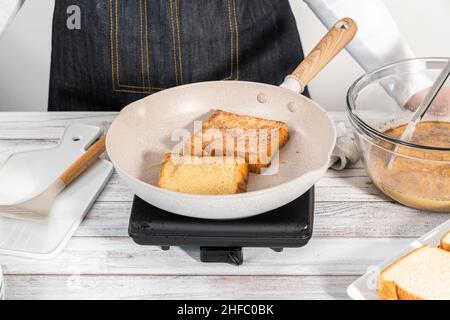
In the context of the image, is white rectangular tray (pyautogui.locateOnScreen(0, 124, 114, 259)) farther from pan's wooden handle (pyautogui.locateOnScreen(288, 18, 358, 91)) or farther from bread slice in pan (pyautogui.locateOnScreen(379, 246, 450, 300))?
bread slice in pan (pyautogui.locateOnScreen(379, 246, 450, 300))

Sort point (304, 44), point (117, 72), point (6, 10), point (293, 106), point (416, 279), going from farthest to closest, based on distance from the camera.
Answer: point (304, 44) < point (117, 72) < point (6, 10) < point (293, 106) < point (416, 279)

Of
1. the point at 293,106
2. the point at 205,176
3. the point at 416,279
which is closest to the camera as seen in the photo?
the point at 416,279

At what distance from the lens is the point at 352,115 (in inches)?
40.9

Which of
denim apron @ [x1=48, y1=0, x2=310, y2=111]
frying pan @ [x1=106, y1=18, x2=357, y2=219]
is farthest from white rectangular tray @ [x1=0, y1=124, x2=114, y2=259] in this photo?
denim apron @ [x1=48, y1=0, x2=310, y2=111]

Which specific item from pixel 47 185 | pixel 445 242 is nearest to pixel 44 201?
pixel 47 185

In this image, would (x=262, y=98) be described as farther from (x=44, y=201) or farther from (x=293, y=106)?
(x=44, y=201)

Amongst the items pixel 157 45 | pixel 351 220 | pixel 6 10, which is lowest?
pixel 351 220

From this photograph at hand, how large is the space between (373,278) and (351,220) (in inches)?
7.6

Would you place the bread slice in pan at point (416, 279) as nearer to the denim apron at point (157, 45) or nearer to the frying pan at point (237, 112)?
the frying pan at point (237, 112)

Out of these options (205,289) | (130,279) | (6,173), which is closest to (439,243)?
(205,289)

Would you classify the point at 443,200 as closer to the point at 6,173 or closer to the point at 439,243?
Result: the point at 439,243

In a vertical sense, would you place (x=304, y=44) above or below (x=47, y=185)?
below

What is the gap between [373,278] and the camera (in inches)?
32.9
